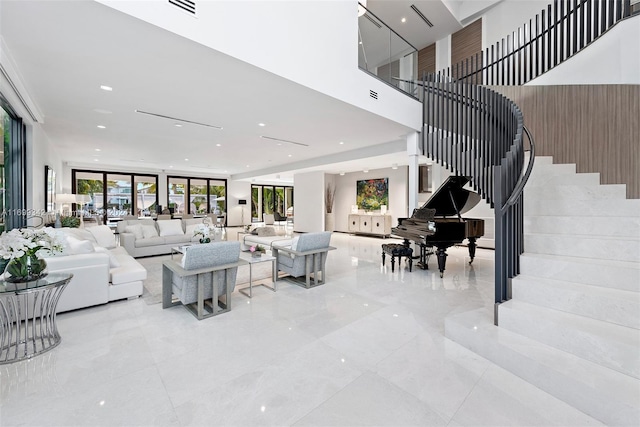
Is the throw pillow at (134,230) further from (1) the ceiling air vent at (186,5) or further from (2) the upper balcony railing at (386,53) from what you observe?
(2) the upper balcony railing at (386,53)

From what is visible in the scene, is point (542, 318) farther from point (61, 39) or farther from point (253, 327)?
point (61, 39)

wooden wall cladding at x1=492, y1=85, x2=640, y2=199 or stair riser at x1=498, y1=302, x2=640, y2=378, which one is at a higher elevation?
wooden wall cladding at x1=492, y1=85, x2=640, y2=199

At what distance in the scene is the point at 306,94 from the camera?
162 inches

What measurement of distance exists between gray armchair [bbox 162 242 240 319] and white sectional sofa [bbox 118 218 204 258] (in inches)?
148

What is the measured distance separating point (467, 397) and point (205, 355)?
2129mm

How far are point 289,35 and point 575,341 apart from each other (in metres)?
4.21

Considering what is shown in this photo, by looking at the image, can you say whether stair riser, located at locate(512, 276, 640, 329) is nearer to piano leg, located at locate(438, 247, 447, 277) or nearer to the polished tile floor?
the polished tile floor

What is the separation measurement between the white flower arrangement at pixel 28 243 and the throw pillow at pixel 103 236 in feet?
10.3

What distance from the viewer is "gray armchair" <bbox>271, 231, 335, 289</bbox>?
14.3ft

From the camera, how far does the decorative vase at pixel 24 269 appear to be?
2.54 metres

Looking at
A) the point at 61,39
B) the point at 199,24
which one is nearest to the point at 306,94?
the point at 199,24

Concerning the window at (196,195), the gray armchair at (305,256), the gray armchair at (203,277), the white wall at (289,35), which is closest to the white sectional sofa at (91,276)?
the gray armchair at (203,277)

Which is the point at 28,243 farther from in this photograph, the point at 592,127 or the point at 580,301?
the point at 592,127

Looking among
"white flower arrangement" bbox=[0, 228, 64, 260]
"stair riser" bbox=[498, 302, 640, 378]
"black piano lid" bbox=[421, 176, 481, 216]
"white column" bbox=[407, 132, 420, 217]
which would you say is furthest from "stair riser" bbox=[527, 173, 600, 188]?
"white flower arrangement" bbox=[0, 228, 64, 260]
